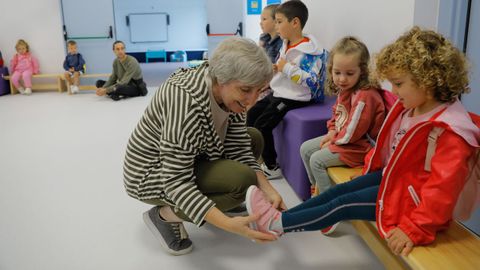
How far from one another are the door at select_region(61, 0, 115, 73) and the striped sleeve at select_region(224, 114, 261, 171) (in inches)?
233

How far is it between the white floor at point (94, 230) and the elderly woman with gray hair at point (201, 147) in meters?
0.17

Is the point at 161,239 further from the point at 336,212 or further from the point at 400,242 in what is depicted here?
the point at 400,242

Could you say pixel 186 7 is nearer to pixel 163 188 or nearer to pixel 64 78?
pixel 64 78

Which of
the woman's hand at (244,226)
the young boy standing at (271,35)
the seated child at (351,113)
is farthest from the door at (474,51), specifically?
the young boy standing at (271,35)

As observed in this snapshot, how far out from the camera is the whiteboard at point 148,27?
1095cm

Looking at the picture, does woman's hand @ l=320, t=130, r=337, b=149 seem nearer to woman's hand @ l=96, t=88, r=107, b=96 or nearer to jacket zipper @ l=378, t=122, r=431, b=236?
jacket zipper @ l=378, t=122, r=431, b=236

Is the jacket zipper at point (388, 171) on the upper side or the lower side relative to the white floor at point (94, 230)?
upper

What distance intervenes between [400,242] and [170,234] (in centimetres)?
107

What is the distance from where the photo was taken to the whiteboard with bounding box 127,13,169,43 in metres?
10.9

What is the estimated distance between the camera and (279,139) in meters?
2.88

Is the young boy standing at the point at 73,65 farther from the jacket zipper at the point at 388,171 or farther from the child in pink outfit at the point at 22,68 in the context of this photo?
the jacket zipper at the point at 388,171

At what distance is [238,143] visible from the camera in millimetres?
1997

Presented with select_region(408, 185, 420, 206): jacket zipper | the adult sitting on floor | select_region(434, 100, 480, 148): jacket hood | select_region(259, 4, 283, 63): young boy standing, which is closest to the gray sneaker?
select_region(408, 185, 420, 206): jacket zipper

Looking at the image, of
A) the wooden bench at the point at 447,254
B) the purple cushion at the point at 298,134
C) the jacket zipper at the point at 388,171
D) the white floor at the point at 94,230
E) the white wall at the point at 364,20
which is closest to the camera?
the wooden bench at the point at 447,254
